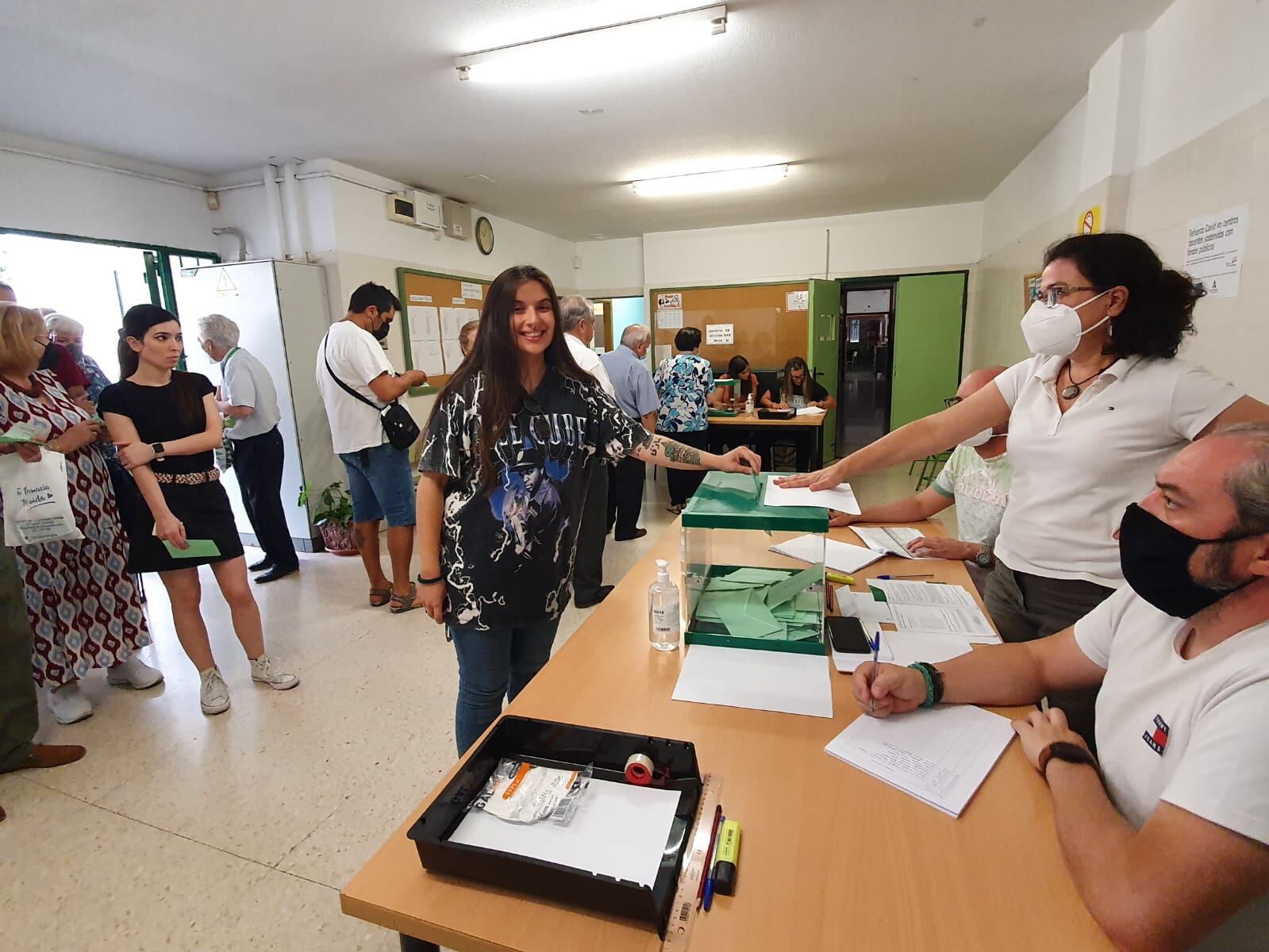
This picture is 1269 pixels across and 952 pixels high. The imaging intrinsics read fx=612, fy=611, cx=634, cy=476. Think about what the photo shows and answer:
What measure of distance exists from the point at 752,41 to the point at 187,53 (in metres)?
2.33

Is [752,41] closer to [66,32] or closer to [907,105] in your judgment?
[907,105]

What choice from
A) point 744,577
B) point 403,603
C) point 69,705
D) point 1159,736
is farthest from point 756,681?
point 69,705

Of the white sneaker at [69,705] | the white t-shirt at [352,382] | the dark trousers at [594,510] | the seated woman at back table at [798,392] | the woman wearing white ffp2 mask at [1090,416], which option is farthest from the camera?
the seated woman at back table at [798,392]

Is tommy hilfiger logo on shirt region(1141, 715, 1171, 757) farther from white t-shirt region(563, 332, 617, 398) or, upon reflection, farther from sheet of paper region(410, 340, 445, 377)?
sheet of paper region(410, 340, 445, 377)

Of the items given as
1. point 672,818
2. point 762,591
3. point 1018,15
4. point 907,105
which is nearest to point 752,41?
point 1018,15

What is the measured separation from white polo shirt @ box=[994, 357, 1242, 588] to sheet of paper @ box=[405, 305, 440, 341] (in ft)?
14.1

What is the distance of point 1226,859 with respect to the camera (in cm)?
→ 60

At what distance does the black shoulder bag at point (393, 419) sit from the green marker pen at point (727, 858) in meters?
2.62

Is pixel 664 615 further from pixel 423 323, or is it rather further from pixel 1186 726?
pixel 423 323

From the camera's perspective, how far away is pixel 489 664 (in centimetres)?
153

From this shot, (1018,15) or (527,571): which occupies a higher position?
(1018,15)

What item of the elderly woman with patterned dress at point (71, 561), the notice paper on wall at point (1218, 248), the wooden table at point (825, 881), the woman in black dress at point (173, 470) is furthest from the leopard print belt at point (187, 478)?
the notice paper on wall at point (1218, 248)

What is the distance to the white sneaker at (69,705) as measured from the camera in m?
2.31

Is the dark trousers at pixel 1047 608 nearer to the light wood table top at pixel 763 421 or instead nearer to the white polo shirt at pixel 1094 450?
the white polo shirt at pixel 1094 450
